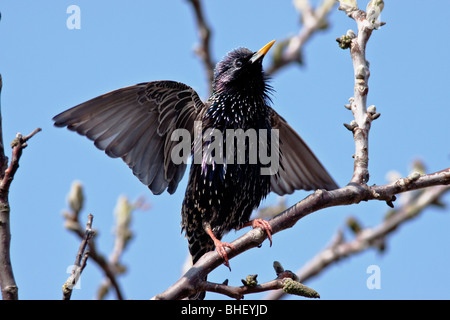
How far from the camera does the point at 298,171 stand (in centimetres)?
500

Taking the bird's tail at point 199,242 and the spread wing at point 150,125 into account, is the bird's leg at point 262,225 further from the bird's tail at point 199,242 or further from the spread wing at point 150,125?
the spread wing at point 150,125

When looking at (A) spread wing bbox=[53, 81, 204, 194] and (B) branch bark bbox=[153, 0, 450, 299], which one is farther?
(A) spread wing bbox=[53, 81, 204, 194]

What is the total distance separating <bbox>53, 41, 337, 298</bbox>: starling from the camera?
423 cm

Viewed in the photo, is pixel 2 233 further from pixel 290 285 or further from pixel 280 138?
pixel 280 138

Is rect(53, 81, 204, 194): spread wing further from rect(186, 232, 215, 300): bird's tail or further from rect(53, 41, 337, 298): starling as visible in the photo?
rect(186, 232, 215, 300): bird's tail

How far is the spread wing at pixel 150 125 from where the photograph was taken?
4496 mm

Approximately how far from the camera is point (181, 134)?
461 cm

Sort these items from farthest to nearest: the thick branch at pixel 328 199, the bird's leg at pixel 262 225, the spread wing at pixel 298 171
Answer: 1. the spread wing at pixel 298 171
2. the bird's leg at pixel 262 225
3. the thick branch at pixel 328 199

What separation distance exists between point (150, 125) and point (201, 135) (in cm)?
49

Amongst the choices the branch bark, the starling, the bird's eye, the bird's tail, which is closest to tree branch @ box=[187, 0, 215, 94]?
the starling

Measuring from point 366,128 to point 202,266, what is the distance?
1.10m

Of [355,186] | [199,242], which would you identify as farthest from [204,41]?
[355,186]

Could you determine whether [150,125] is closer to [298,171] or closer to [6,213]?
[298,171]

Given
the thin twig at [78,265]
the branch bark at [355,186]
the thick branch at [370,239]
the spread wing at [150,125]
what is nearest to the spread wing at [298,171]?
the thick branch at [370,239]
